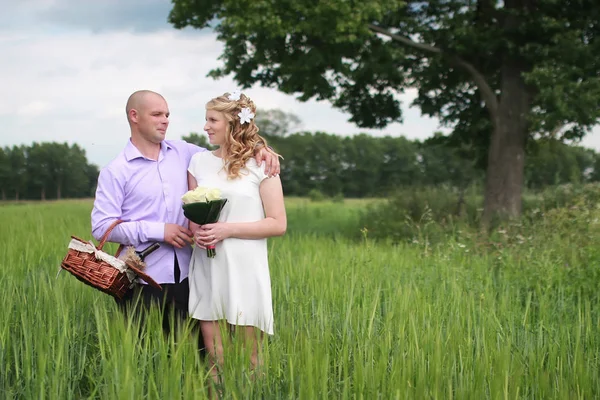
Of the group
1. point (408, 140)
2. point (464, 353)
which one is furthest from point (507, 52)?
point (408, 140)

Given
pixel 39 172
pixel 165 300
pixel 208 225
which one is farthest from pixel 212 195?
pixel 39 172

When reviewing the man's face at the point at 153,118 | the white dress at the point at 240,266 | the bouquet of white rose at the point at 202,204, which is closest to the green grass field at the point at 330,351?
the white dress at the point at 240,266

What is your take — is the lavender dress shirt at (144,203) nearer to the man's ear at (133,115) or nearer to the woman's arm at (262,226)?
the man's ear at (133,115)

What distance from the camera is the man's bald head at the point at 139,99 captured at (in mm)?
3676

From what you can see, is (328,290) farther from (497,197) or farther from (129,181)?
(497,197)

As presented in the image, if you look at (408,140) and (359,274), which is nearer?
(359,274)

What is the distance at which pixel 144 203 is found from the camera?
3805 mm

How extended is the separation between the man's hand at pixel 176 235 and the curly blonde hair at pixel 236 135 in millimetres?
451

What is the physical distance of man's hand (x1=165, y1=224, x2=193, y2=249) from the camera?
3.69 metres

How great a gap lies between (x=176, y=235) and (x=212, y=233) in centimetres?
30

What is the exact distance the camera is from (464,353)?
394 cm

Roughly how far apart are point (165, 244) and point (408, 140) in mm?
90955

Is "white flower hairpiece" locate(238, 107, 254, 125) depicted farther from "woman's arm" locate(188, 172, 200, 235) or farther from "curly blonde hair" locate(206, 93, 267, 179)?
A: "woman's arm" locate(188, 172, 200, 235)

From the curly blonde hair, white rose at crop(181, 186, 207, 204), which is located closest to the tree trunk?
the curly blonde hair
